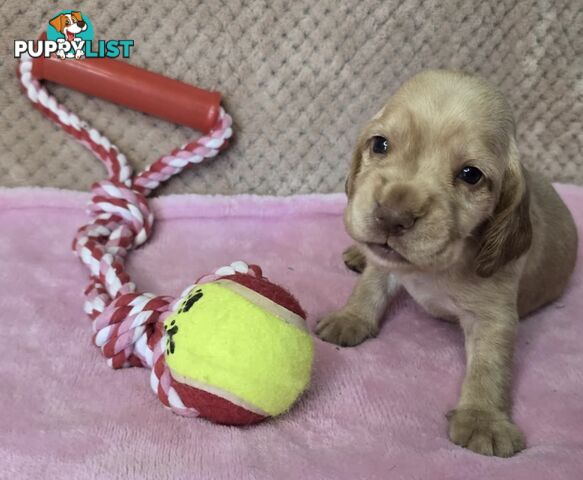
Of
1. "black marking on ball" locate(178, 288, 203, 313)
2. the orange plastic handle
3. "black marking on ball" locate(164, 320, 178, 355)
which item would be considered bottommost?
"black marking on ball" locate(164, 320, 178, 355)

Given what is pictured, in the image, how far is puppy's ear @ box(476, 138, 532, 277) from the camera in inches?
77.6

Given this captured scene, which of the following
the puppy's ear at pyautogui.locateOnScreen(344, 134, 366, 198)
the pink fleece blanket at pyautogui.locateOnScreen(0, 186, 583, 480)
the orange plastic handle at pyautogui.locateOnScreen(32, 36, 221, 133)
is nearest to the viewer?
the pink fleece blanket at pyautogui.locateOnScreen(0, 186, 583, 480)

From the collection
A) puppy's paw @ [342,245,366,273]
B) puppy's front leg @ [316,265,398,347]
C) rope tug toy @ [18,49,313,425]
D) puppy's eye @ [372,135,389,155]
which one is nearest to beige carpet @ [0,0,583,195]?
rope tug toy @ [18,49,313,425]

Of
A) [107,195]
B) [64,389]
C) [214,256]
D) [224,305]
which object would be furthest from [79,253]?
[224,305]

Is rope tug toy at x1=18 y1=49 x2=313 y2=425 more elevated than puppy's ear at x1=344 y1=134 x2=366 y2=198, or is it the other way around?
puppy's ear at x1=344 y1=134 x2=366 y2=198

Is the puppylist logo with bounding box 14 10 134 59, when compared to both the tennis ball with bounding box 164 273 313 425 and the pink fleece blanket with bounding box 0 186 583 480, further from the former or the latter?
the tennis ball with bounding box 164 273 313 425

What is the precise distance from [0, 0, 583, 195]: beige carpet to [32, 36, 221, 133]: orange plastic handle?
0.14 meters

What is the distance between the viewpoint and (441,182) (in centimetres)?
187

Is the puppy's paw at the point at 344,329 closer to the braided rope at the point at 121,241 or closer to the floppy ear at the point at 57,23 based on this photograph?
the braided rope at the point at 121,241

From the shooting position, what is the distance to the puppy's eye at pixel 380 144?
1993 mm

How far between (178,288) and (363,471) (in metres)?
1.15

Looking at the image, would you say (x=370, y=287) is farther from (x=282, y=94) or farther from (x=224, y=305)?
(x=282, y=94)

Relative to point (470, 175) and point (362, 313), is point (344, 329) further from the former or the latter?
point (470, 175)

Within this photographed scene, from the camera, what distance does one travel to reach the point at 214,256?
2809 mm
